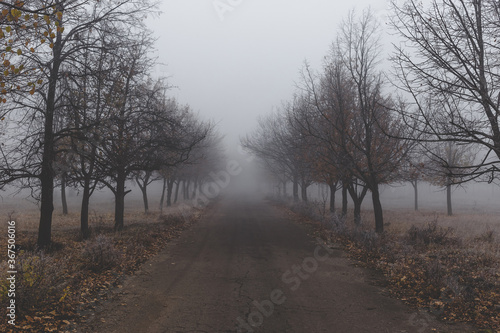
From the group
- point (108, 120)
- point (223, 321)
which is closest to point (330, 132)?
point (108, 120)

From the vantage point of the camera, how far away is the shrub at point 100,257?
24.9 feet

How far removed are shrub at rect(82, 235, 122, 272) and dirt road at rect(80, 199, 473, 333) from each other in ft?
2.51

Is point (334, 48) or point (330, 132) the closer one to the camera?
point (334, 48)

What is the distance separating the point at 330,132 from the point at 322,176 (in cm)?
286

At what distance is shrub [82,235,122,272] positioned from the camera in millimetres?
7598

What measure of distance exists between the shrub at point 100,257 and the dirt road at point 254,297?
0.76 m

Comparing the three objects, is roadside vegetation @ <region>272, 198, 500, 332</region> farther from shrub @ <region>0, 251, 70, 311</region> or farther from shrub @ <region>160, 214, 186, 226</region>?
shrub @ <region>160, 214, 186, 226</region>

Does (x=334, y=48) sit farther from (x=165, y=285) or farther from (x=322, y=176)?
(x=165, y=285)

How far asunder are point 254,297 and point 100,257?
12.9 ft

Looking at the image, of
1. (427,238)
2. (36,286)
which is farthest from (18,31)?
(427,238)

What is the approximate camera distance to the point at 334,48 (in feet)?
47.5

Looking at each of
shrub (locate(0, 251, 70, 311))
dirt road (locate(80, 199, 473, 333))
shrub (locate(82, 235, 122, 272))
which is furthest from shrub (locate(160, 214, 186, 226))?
shrub (locate(0, 251, 70, 311))

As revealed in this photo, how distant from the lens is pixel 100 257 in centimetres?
778

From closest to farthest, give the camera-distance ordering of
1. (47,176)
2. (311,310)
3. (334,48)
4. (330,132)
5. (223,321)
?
(223,321), (311,310), (47,176), (334,48), (330,132)
